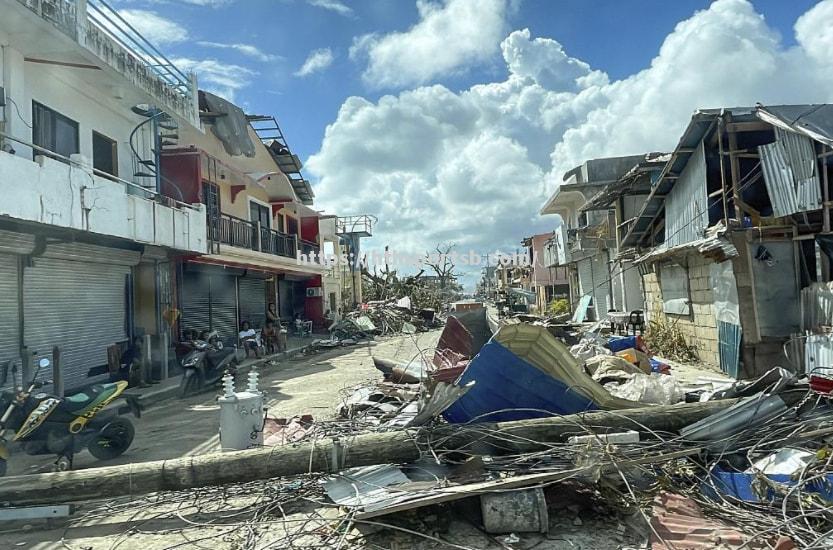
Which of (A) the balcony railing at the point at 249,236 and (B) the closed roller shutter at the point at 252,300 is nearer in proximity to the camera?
(A) the balcony railing at the point at 249,236

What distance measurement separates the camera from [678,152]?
1080 cm

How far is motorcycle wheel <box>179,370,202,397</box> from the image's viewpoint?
408 inches

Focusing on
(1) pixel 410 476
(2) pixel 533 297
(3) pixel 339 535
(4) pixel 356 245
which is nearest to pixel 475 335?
(1) pixel 410 476

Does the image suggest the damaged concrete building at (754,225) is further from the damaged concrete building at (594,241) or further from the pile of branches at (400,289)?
the pile of branches at (400,289)

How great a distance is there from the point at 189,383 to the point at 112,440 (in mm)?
4741

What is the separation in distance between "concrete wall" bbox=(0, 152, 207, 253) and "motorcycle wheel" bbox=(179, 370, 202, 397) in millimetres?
2983

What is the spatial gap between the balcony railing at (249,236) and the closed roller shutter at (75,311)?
3407 millimetres

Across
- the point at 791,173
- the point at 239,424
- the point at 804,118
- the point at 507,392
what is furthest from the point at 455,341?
the point at 804,118

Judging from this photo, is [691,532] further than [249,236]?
No

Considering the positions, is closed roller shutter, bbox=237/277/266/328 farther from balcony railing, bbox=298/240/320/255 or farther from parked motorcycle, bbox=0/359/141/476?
parked motorcycle, bbox=0/359/141/476

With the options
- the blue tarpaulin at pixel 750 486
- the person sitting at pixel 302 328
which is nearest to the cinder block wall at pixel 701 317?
the blue tarpaulin at pixel 750 486

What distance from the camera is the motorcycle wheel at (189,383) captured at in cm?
1037

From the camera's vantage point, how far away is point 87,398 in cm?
561

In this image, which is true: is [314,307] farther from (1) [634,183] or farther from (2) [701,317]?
(2) [701,317]
